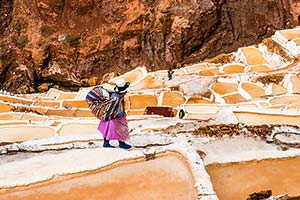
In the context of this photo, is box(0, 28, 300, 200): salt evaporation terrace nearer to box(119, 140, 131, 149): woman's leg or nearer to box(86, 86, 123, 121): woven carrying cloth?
box(119, 140, 131, 149): woman's leg

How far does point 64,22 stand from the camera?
37594mm

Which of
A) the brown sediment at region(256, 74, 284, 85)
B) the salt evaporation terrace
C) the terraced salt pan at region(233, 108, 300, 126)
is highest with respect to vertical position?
the salt evaporation terrace

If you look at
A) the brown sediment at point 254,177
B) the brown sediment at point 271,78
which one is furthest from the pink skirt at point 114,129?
the brown sediment at point 271,78

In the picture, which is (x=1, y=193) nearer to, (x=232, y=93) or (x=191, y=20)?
(x=232, y=93)

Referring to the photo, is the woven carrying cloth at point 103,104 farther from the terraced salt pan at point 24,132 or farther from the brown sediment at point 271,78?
the brown sediment at point 271,78

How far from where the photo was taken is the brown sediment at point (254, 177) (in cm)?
754

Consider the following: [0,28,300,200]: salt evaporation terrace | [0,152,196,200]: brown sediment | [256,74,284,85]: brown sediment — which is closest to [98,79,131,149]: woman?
[0,28,300,200]: salt evaporation terrace

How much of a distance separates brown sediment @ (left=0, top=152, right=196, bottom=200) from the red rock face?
28761 millimetres

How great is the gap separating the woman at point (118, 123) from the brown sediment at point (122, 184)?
3.64ft

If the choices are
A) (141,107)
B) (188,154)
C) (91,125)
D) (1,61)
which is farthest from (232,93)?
(1,61)

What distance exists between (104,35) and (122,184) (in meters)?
30.7

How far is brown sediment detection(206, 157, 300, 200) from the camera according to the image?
24.7 feet

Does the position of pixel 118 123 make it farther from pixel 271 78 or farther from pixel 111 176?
pixel 271 78

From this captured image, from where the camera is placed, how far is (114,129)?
886 cm
